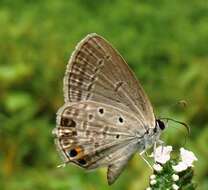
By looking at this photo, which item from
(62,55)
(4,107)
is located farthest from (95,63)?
(62,55)

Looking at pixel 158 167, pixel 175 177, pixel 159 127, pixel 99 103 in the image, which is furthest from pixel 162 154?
pixel 99 103

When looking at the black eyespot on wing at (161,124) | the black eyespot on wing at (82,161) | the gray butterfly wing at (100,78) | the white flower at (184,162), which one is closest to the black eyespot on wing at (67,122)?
the gray butterfly wing at (100,78)

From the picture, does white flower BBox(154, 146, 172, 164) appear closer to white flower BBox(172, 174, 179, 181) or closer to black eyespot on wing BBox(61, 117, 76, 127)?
white flower BBox(172, 174, 179, 181)

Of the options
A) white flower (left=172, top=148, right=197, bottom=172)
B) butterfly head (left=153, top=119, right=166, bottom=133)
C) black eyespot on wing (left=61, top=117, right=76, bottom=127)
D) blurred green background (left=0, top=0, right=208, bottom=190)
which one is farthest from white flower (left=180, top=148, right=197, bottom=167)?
blurred green background (left=0, top=0, right=208, bottom=190)

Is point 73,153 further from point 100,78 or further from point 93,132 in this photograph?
point 100,78

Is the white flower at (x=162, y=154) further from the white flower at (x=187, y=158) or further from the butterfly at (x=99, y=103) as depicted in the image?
the butterfly at (x=99, y=103)

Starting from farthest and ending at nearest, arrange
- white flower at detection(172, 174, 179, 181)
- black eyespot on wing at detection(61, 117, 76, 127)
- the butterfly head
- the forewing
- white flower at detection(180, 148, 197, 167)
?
black eyespot on wing at detection(61, 117, 76, 127)
the forewing
the butterfly head
white flower at detection(180, 148, 197, 167)
white flower at detection(172, 174, 179, 181)
